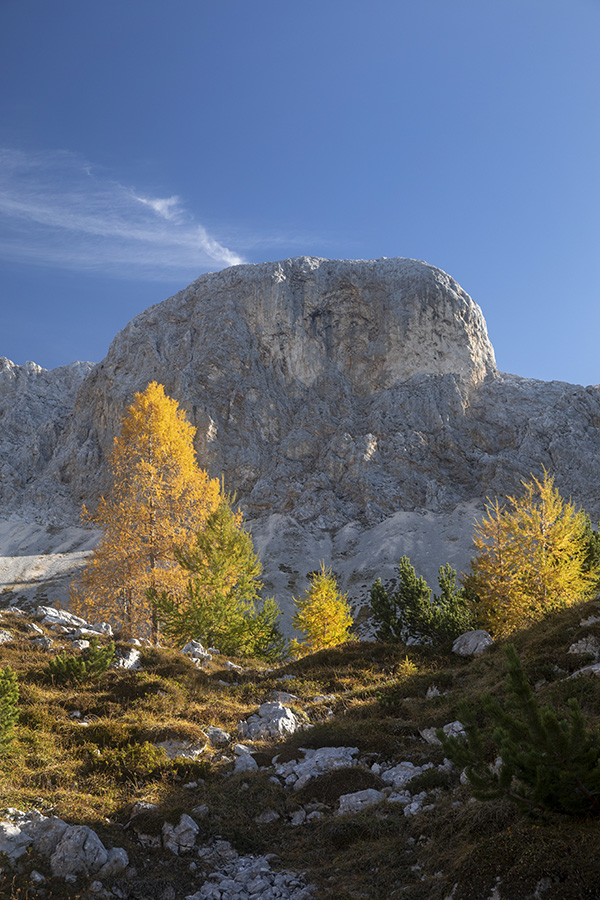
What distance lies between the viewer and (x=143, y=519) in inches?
909

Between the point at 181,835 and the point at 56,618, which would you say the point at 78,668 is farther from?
the point at 181,835

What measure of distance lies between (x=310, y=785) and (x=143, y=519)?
15.9 m

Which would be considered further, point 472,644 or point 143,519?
point 143,519

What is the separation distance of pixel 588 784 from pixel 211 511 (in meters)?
19.9

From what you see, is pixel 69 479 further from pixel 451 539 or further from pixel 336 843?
pixel 336 843

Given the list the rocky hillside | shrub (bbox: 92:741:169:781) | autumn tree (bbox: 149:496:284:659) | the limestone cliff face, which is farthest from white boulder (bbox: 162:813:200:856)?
the limestone cliff face

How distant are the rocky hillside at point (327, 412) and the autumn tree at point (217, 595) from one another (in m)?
67.0

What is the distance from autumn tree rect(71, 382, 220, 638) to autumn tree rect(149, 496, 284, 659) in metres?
0.95

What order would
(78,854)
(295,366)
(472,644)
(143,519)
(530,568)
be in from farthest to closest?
(295,366)
(530,568)
(143,519)
(472,644)
(78,854)

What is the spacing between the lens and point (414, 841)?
6770mm

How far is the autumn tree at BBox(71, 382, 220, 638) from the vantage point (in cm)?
2289

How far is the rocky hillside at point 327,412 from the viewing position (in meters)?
104

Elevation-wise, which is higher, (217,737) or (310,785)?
(310,785)

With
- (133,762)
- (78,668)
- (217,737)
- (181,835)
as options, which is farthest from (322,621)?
(181,835)
